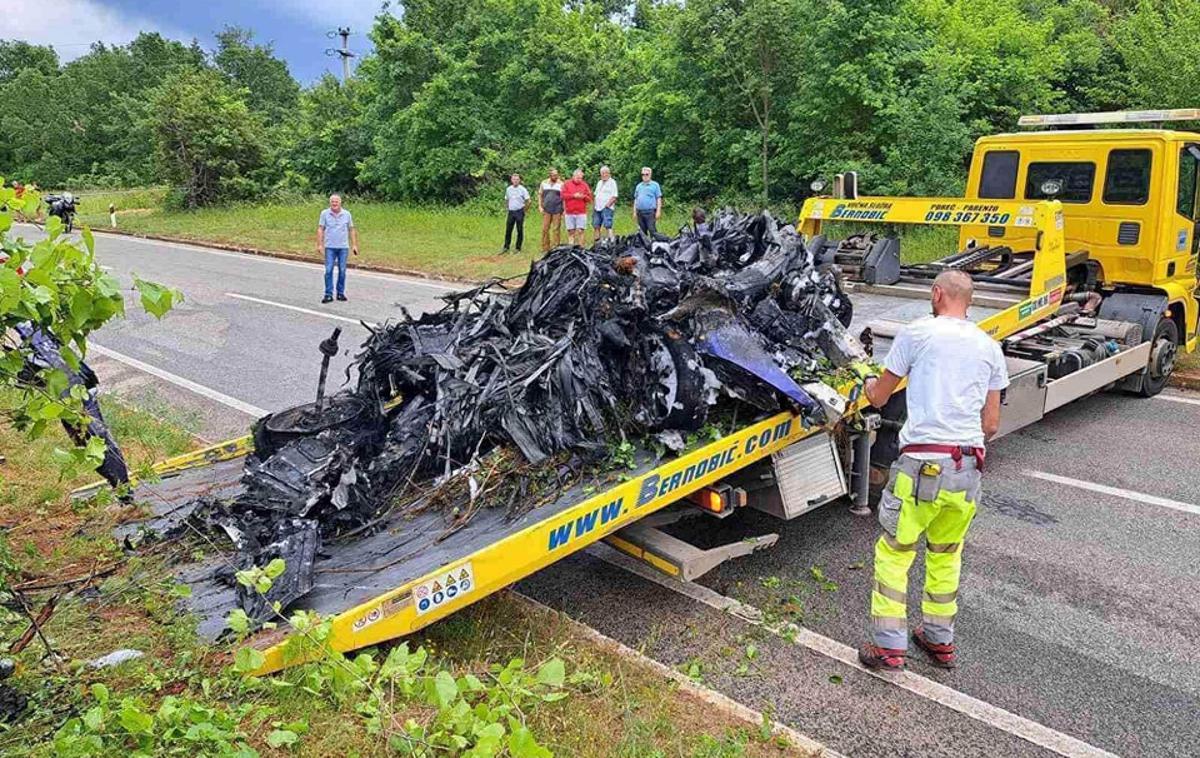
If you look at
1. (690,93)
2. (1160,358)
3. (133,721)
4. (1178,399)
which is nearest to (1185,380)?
(1178,399)

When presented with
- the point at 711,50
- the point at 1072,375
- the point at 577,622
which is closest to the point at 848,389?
the point at 577,622

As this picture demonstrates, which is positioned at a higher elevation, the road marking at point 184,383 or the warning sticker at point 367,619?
the warning sticker at point 367,619

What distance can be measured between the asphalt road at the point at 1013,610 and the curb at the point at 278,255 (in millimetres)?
8568

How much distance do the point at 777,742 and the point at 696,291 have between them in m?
2.30

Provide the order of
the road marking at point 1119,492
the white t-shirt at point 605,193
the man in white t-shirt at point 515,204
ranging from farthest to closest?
the man in white t-shirt at point 515,204, the white t-shirt at point 605,193, the road marking at point 1119,492

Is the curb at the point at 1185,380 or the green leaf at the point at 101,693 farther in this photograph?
the curb at the point at 1185,380

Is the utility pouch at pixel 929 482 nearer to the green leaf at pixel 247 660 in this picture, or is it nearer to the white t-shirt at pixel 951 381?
the white t-shirt at pixel 951 381

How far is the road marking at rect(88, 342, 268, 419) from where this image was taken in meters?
8.18

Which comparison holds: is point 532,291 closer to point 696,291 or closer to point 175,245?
point 696,291

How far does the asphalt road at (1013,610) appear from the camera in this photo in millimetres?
3617

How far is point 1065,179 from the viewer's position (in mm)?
8047

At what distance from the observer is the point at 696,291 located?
185 inches

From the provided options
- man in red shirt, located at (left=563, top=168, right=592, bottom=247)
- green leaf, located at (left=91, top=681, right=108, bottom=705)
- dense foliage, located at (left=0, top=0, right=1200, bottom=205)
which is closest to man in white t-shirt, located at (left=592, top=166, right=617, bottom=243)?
man in red shirt, located at (left=563, top=168, right=592, bottom=247)

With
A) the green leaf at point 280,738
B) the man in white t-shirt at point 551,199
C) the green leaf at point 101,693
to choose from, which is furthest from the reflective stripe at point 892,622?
the man in white t-shirt at point 551,199
